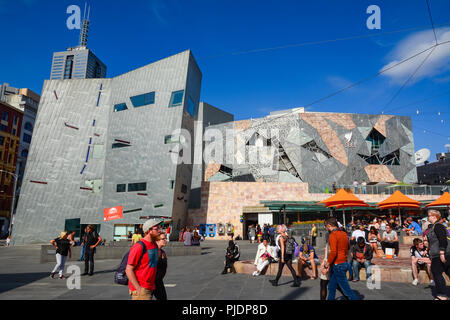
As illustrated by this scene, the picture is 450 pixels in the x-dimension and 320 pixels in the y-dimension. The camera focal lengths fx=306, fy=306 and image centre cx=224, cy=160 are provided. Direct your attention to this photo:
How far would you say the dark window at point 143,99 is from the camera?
3269cm

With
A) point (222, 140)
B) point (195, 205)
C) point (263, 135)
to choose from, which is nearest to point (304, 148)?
point (263, 135)

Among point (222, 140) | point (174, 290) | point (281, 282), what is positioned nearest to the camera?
point (174, 290)

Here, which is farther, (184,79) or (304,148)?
(304,148)

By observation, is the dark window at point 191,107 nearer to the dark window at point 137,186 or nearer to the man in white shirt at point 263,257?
the dark window at point 137,186

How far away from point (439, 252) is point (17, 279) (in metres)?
11.8

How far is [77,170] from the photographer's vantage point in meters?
34.3

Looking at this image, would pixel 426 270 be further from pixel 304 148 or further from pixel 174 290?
pixel 304 148

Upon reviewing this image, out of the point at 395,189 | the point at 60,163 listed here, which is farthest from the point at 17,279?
the point at 395,189

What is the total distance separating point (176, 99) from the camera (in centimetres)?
3145

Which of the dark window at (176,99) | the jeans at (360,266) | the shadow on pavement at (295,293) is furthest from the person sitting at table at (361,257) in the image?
the dark window at (176,99)

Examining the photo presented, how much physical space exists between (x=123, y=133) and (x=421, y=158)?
147 ft

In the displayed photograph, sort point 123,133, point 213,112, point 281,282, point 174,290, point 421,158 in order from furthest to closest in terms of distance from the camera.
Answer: point 213,112 < point 421,158 < point 123,133 < point 281,282 < point 174,290

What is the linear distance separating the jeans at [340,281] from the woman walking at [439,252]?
5.61 ft

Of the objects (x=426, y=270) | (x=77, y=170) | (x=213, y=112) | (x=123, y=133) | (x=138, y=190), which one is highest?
(x=213, y=112)
